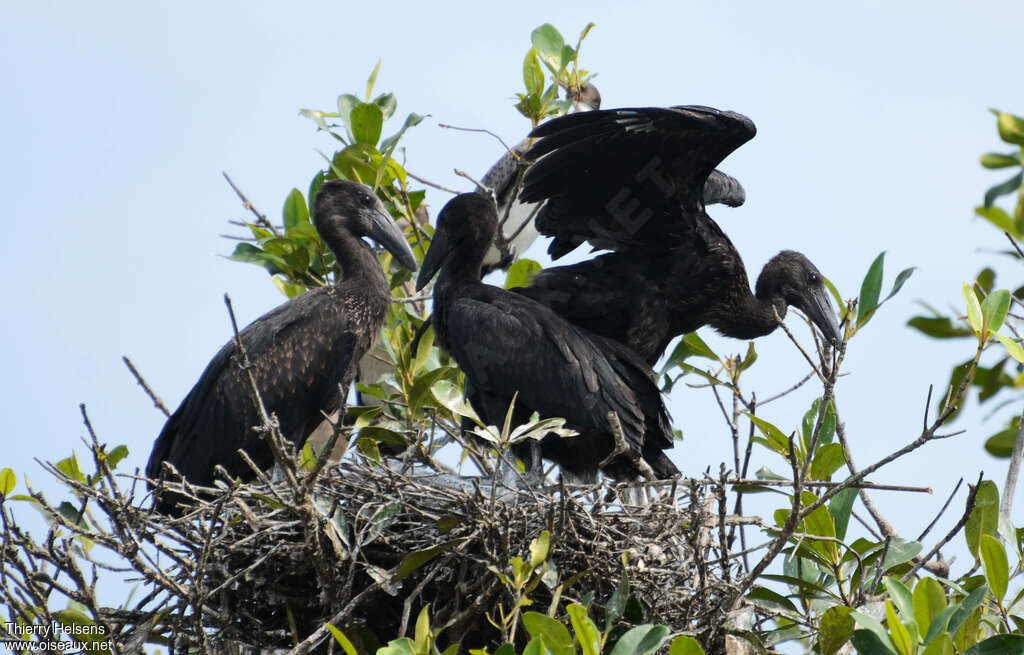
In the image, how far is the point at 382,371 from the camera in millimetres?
7363

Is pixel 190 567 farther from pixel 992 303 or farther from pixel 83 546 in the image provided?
pixel 992 303

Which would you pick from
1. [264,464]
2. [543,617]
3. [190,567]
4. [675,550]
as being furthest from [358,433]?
[543,617]

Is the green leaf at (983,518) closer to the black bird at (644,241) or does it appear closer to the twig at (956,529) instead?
the twig at (956,529)

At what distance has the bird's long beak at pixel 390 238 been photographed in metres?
6.49

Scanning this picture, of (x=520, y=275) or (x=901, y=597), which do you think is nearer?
(x=901, y=597)

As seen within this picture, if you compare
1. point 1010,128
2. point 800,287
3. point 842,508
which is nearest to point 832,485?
point 842,508

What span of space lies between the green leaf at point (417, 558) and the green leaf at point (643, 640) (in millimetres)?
882

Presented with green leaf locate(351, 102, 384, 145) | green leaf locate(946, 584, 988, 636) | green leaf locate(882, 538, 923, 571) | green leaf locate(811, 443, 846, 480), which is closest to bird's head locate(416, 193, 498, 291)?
green leaf locate(351, 102, 384, 145)

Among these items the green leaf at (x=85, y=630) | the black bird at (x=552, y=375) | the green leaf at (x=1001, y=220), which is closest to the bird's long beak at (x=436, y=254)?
the black bird at (x=552, y=375)

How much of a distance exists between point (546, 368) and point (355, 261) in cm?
127

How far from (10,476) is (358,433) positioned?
1.35 metres

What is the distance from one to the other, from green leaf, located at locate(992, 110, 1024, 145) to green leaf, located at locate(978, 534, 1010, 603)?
51.2 inches

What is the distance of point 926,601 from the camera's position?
3.85 m

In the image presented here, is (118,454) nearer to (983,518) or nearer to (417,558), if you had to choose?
(417,558)
